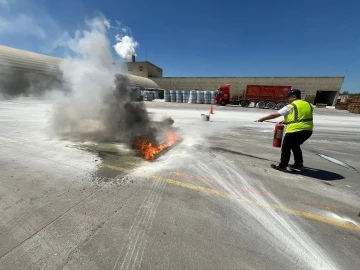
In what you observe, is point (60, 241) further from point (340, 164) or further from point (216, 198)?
point (340, 164)

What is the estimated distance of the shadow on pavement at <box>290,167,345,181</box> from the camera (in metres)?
4.01

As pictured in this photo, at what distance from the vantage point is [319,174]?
4.18m

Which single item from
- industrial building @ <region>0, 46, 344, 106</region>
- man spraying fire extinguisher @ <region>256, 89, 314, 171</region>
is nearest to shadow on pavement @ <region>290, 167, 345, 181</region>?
man spraying fire extinguisher @ <region>256, 89, 314, 171</region>

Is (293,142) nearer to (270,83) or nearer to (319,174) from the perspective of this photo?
(319,174)

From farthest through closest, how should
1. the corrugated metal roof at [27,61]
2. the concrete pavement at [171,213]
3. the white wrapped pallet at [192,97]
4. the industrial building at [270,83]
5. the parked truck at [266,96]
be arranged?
the industrial building at [270,83] < the white wrapped pallet at [192,97] < the parked truck at [266,96] < the corrugated metal roof at [27,61] < the concrete pavement at [171,213]

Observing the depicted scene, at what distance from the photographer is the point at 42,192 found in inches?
118

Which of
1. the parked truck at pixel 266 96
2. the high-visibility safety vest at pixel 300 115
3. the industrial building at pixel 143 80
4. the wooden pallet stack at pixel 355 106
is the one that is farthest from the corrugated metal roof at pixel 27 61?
the wooden pallet stack at pixel 355 106

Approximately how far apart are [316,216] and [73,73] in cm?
918

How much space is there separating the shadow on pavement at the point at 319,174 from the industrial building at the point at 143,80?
24.4 ft

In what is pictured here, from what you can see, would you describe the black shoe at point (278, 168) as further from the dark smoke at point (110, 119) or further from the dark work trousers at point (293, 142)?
the dark smoke at point (110, 119)

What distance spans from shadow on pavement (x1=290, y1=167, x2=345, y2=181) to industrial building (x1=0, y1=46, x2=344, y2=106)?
7.45 meters

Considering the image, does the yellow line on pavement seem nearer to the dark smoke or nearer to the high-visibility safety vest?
the high-visibility safety vest

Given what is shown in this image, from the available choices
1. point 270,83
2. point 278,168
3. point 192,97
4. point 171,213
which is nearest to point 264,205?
point 171,213

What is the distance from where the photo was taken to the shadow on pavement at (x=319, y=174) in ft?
13.2
